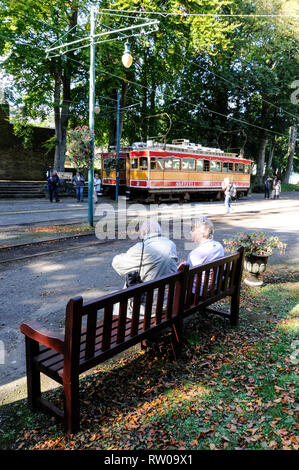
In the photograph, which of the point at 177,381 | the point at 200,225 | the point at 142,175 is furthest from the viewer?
the point at 142,175

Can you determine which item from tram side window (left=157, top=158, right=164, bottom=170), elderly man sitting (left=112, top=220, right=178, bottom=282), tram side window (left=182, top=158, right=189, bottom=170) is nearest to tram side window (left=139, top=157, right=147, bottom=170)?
tram side window (left=157, top=158, right=164, bottom=170)

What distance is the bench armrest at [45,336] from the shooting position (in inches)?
96.6

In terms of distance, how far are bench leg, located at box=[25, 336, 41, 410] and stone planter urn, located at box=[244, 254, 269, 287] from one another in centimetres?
407

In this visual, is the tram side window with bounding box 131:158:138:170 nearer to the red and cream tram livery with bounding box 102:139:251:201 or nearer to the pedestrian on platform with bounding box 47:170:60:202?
the red and cream tram livery with bounding box 102:139:251:201

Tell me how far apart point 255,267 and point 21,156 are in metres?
29.1

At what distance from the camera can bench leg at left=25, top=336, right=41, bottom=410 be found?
8.82 feet

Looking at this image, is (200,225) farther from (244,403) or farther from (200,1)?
(200,1)

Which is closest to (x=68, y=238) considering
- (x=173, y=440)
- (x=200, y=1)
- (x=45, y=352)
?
(x=45, y=352)

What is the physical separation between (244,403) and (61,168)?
2353 cm

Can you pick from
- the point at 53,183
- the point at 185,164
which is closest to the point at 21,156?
the point at 53,183

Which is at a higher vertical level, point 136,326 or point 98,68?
point 98,68

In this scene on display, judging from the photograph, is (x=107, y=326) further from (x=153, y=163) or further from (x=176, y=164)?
(x=176, y=164)

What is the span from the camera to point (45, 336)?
8.25 feet

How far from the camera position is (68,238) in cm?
977
